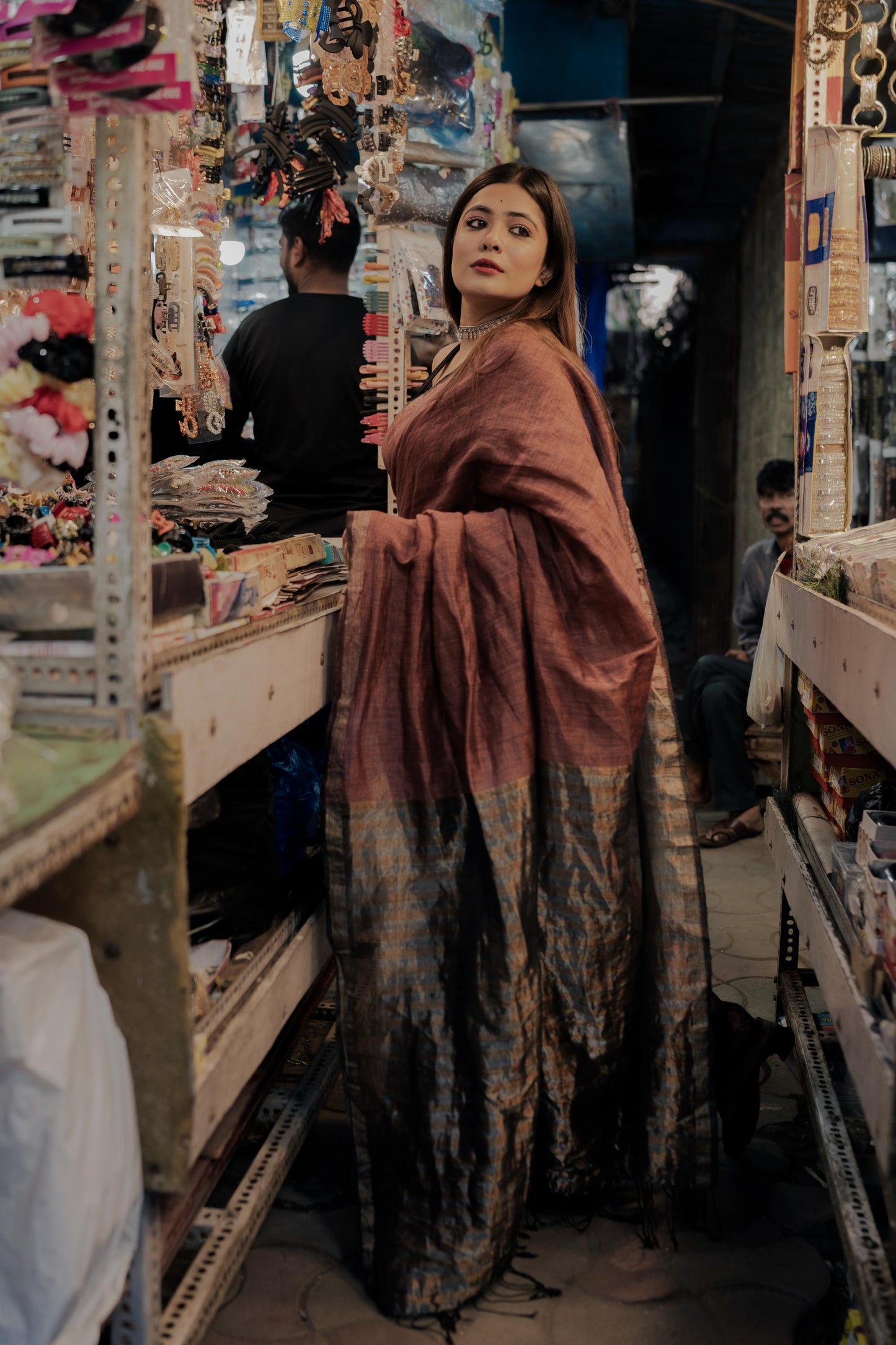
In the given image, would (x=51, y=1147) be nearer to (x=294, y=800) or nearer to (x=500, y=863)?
(x=500, y=863)

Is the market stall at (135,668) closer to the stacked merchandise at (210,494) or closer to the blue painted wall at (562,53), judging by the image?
the stacked merchandise at (210,494)

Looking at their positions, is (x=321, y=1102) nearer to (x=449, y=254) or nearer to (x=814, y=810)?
(x=814, y=810)

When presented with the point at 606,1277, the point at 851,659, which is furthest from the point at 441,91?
the point at 606,1277

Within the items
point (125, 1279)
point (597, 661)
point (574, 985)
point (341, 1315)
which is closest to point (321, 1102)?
point (341, 1315)

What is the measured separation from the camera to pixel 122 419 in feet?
4.00

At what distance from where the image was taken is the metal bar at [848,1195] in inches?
48.1

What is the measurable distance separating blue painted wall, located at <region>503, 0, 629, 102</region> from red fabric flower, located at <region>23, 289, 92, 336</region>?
474 cm

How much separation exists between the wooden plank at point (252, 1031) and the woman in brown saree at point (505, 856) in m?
0.08

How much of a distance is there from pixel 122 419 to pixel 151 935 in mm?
544

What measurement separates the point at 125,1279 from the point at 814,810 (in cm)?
161

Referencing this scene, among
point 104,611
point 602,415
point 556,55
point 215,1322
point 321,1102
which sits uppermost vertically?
point 556,55

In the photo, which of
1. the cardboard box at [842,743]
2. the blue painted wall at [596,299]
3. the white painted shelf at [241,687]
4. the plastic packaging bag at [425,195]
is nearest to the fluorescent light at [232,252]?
the plastic packaging bag at [425,195]

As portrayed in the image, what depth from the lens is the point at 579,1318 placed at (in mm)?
1673

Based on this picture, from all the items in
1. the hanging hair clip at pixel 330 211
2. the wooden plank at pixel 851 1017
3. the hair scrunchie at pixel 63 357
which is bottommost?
the wooden plank at pixel 851 1017
